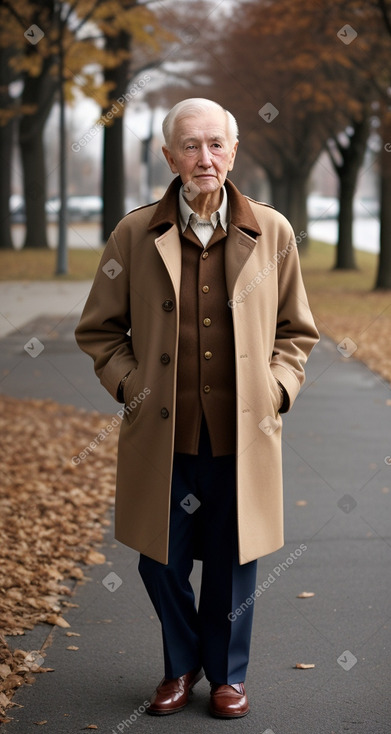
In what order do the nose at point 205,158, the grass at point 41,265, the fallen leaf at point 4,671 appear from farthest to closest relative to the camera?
the grass at point 41,265
the fallen leaf at point 4,671
the nose at point 205,158

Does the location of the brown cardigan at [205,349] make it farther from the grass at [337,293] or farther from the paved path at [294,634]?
the grass at [337,293]

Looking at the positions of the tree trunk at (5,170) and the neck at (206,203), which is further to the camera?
the tree trunk at (5,170)

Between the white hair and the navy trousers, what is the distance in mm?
980

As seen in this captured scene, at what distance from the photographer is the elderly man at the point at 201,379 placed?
3.67 metres

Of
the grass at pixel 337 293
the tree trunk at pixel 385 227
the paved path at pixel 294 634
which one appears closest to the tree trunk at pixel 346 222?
the grass at pixel 337 293

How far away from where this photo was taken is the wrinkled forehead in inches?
140

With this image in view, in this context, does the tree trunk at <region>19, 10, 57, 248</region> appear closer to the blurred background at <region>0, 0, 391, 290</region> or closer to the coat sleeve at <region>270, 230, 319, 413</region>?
the blurred background at <region>0, 0, 391, 290</region>

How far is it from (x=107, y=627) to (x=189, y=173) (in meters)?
2.13

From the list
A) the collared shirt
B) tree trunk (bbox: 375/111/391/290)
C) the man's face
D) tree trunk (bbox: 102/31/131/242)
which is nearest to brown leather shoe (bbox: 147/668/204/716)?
the collared shirt

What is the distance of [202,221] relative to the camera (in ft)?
12.2

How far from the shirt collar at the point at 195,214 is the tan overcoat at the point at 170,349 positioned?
0.05 metres

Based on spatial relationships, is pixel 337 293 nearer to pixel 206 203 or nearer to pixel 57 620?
pixel 57 620

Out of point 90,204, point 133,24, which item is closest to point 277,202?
point 133,24

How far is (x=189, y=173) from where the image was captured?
11.8ft
